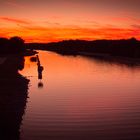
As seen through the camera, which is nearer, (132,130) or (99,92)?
(132,130)

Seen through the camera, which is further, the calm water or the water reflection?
the calm water

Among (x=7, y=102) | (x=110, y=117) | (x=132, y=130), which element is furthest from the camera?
(x=7, y=102)

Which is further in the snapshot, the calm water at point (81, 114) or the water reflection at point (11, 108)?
the calm water at point (81, 114)

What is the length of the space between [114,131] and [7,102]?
780 cm

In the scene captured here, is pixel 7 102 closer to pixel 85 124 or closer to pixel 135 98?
pixel 85 124

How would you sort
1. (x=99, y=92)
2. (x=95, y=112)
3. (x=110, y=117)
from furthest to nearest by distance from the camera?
(x=99, y=92)
(x=95, y=112)
(x=110, y=117)

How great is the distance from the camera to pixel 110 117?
15.5 m

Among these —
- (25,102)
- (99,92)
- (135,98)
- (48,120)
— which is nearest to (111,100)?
(135,98)

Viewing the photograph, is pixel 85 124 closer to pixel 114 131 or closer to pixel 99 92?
pixel 114 131

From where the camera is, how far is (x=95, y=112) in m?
16.7

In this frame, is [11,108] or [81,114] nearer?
[81,114]

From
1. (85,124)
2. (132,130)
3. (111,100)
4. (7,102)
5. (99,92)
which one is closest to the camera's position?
(132,130)

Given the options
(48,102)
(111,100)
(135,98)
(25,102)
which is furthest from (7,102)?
(135,98)

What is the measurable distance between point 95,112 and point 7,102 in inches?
204
